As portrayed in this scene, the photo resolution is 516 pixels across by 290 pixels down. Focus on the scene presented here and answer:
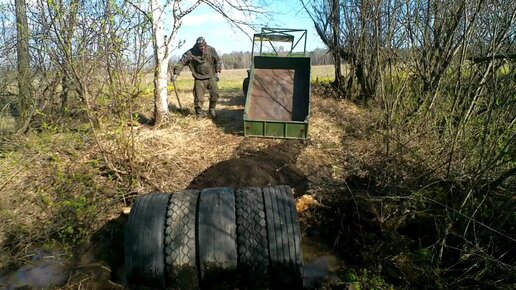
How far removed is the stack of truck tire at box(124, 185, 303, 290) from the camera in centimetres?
385

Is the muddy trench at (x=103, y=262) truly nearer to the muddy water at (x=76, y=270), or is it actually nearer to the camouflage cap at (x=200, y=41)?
the muddy water at (x=76, y=270)

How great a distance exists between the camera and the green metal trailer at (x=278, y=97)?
8516 millimetres

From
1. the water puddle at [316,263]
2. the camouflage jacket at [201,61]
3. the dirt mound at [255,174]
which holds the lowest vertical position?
the water puddle at [316,263]

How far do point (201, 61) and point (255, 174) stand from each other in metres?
4.48

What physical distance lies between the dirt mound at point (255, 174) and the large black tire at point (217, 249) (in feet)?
7.08

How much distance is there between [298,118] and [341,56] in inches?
186

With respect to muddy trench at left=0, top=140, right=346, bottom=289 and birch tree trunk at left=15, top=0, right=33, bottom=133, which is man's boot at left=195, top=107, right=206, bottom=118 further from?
muddy trench at left=0, top=140, right=346, bottom=289

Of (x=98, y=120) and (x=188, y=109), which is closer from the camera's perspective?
(x=98, y=120)

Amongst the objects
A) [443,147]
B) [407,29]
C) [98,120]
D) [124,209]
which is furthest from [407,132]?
[98,120]

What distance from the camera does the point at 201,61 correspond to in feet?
32.6

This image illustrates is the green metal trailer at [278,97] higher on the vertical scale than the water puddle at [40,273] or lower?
higher

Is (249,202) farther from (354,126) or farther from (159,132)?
(354,126)

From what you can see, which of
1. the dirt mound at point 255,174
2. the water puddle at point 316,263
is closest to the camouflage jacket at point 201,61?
the dirt mound at point 255,174

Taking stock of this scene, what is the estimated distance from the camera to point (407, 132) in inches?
236
